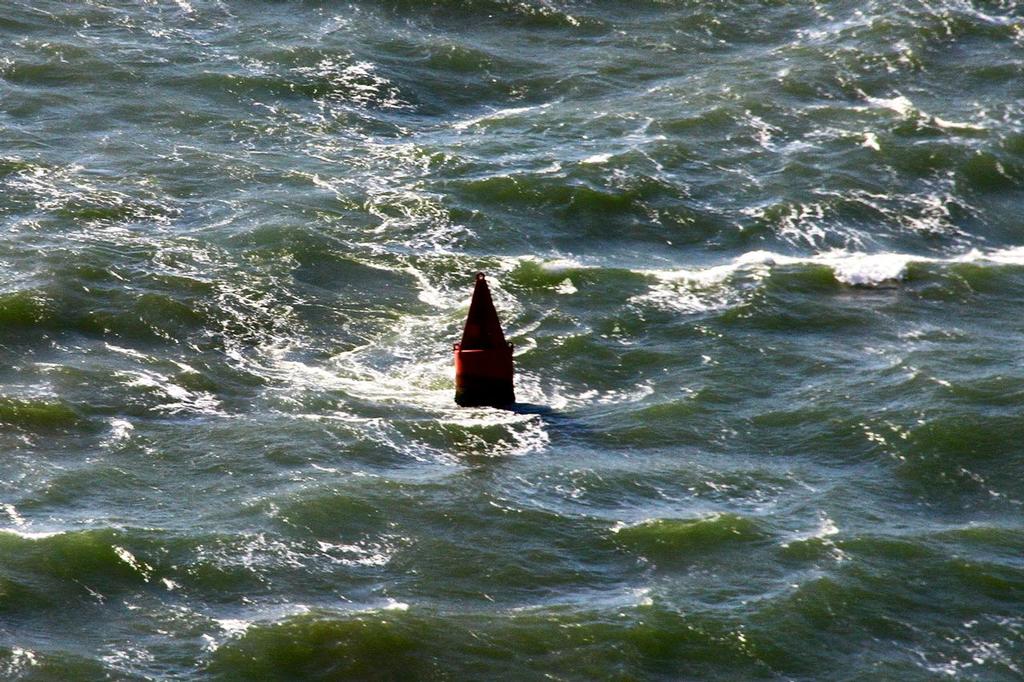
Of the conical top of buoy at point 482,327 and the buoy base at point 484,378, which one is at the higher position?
the conical top of buoy at point 482,327

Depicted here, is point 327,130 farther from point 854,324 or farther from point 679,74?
point 854,324

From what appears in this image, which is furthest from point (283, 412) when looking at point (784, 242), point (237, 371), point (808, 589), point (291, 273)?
point (784, 242)

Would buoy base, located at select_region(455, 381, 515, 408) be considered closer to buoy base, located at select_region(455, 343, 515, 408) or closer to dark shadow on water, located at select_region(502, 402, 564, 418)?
buoy base, located at select_region(455, 343, 515, 408)

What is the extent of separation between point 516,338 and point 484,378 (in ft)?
10.0

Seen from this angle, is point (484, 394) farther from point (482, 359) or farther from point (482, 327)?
point (482, 327)

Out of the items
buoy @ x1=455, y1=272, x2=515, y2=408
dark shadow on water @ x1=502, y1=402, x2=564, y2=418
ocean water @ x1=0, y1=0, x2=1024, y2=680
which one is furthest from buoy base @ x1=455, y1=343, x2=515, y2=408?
ocean water @ x1=0, y1=0, x2=1024, y2=680

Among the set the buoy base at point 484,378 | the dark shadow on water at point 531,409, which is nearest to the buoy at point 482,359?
the buoy base at point 484,378

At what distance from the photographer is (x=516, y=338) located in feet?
87.0

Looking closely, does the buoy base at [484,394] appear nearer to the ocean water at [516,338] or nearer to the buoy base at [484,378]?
the buoy base at [484,378]

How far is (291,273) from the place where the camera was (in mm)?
28484

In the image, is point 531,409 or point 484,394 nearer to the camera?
point 484,394

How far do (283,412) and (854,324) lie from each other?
9945 mm

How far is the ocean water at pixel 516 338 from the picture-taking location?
18.6 meters

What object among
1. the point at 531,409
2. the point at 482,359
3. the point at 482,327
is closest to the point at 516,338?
the point at 531,409
